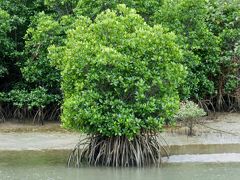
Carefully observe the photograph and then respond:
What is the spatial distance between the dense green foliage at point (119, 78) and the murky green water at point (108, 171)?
871mm

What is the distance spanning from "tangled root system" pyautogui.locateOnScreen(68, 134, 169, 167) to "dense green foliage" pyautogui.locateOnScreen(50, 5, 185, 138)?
10.6 inches

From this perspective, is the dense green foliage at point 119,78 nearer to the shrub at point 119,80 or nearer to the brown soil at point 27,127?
the shrub at point 119,80

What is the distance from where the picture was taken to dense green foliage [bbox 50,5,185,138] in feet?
45.5

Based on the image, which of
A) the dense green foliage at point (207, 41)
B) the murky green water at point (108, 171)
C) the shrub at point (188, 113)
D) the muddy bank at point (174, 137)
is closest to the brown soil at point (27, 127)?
the muddy bank at point (174, 137)

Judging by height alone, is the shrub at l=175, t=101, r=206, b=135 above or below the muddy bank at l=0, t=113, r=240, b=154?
above

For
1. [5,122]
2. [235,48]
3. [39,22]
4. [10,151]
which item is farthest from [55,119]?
[235,48]

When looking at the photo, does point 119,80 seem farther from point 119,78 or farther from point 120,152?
point 120,152

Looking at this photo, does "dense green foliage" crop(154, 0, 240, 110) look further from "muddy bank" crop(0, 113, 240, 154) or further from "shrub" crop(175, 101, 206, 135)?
"muddy bank" crop(0, 113, 240, 154)

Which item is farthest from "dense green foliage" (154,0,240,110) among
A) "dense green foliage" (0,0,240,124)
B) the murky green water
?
the murky green water

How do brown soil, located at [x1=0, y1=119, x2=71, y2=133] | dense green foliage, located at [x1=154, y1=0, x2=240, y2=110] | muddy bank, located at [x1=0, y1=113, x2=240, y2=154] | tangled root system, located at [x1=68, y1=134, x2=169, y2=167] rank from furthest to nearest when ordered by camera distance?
brown soil, located at [x1=0, y1=119, x2=71, y2=133] → dense green foliage, located at [x1=154, y1=0, x2=240, y2=110] → muddy bank, located at [x1=0, y1=113, x2=240, y2=154] → tangled root system, located at [x1=68, y1=134, x2=169, y2=167]

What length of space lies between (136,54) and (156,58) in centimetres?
47

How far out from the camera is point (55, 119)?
2122 centimetres

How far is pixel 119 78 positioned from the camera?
14000 mm

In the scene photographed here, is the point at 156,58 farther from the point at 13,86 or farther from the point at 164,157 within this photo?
the point at 13,86
